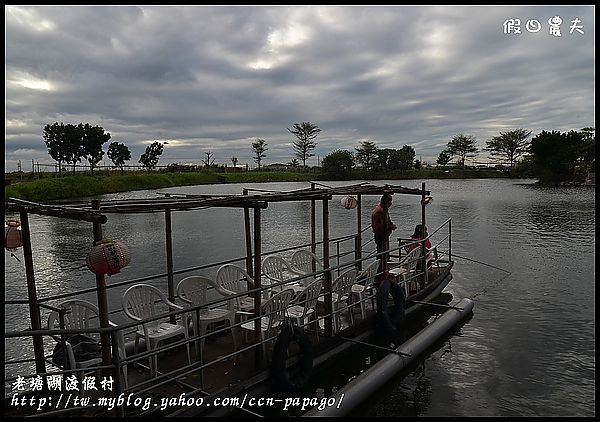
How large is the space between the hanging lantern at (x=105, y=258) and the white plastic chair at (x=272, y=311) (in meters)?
2.18

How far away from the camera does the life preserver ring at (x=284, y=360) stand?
5.97 metres

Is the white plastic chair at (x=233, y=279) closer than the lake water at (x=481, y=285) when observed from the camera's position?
No

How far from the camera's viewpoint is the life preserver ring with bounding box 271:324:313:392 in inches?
235

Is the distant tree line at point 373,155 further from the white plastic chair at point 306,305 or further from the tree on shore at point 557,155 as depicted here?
the white plastic chair at point 306,305

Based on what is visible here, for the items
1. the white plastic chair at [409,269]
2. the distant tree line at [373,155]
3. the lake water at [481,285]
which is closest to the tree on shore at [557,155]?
the distant tree line at [373,155]

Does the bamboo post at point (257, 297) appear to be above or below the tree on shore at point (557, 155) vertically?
below

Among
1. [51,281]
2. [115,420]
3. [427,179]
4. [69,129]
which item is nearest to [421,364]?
[115,420]

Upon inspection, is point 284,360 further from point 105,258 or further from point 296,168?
point 296,168

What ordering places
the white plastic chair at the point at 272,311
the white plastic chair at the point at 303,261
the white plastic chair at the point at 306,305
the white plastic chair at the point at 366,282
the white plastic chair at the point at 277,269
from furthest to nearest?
the white plastic chair at the point at 303,261 → the white plastic chair at the point at 277,269 → the white plastic chair at the point at 366,282 → the white plastic chair at the point at 306,305 → the white plastic chair at the point at 272,311

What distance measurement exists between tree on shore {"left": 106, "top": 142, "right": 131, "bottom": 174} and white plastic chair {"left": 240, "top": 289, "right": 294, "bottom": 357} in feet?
209

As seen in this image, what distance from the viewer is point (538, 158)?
61219mm

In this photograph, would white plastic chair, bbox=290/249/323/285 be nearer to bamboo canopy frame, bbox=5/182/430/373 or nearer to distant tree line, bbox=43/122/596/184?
bamboo canopy frame, bbox=5/182/430/373

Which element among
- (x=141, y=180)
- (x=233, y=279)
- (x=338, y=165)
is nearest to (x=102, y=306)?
(x=233, y=279)

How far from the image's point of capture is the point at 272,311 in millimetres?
6559
